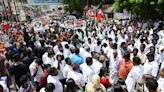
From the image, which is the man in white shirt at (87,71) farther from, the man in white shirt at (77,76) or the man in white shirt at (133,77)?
the man in white shirt at (133,77)

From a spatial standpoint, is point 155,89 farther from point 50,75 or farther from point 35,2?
point 35,2

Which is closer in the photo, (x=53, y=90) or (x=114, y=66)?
(x=53, y=90)

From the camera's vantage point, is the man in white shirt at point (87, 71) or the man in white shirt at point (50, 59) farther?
the man in white shirt at point (50, 59)

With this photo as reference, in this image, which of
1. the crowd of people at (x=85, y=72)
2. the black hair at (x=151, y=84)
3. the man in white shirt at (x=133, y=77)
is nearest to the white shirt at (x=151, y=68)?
the crowd of people at (x=85, y=72)

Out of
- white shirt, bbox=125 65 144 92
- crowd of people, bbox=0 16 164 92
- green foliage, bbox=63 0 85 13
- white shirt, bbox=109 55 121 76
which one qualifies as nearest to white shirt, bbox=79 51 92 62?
crowd of people, bbox=0 16 164 92

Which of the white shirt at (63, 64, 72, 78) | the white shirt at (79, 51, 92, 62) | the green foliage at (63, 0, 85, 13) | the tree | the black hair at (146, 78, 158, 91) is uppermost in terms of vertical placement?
the black hair at (146, 78, 158, 91)

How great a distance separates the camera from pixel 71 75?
8992 millimetres

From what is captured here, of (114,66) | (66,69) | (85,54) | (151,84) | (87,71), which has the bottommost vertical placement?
(85,54)

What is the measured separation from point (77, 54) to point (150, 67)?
296cm

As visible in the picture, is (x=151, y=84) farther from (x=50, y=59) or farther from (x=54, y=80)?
(x=50, y=59)

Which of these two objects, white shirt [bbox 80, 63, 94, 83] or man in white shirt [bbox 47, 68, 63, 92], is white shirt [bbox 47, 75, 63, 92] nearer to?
man in white shirt [bbox 47, 68, 63, 92]

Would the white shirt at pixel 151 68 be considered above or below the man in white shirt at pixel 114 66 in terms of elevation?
above

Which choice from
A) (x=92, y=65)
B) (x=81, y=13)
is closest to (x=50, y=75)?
(x=92, y=65)

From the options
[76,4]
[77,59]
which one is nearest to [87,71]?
[77,59]
